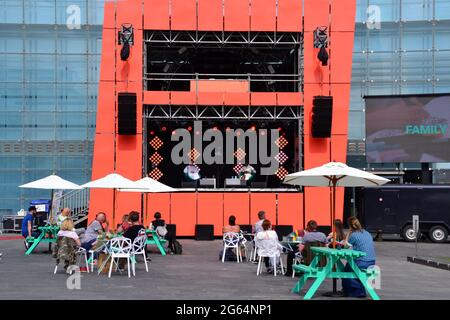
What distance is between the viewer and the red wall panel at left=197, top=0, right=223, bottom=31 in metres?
31.1

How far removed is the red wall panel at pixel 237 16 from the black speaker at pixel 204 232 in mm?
7861

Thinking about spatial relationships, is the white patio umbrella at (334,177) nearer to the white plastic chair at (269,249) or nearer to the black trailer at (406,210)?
the white plastic chair at (269,249)

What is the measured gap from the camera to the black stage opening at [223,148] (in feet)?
106

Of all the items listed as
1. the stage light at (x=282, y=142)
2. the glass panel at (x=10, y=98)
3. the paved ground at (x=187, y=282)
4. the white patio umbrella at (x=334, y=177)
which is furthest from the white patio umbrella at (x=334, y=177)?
the glass panel at (x=10, y=98)

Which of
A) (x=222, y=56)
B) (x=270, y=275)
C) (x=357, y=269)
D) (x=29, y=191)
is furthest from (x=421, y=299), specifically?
(x=29, y=191)

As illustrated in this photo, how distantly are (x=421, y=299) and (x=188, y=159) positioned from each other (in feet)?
63.0

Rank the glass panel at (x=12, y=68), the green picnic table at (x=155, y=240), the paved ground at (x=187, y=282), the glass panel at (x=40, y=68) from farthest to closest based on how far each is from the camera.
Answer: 1. the glass panel at (x=40, y=68)
2. the glass panel at (x=12, y=68)
3. the green picnic table at (x=155, y=240)
4. the paved ground at (x=187, y=282)

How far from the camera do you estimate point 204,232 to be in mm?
30562

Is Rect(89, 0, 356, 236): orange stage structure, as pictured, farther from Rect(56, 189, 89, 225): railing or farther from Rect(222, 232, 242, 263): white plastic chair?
Rect(222, 232, 242, 263): white plastic chair

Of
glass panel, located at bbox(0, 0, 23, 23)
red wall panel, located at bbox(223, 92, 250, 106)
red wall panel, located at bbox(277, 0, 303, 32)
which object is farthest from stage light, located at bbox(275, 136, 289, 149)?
glass panel, located at bbox(0, 0, 23, 23)

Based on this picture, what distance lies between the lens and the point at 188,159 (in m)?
31.9

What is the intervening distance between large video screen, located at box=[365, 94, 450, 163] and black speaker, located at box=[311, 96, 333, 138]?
2406 mm

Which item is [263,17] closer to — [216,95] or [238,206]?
[216,95]

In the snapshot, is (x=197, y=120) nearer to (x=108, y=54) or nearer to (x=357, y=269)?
(x=108, y=54)
